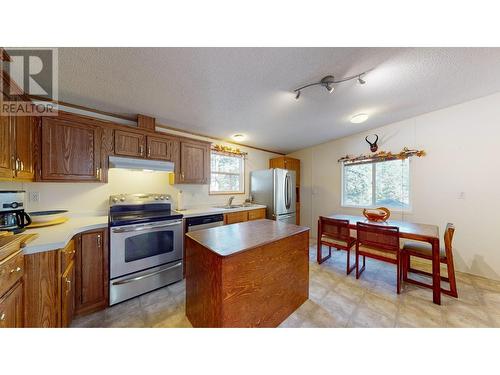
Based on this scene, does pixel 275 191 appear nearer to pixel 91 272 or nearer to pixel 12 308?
pixel 91 272

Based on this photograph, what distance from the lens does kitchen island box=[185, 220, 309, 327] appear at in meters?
1.16

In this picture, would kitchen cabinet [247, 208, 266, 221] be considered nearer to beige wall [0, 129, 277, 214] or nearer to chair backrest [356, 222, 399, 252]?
beige wall [0, 129, 277, 214]

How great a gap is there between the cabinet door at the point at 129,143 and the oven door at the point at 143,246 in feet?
3.08

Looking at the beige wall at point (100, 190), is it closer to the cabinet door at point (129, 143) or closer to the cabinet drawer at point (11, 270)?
the cabinet door at point (129, 143)

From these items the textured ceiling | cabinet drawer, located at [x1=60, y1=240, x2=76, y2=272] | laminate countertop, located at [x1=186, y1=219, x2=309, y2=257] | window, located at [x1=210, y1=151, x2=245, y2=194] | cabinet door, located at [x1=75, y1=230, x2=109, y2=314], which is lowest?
cabinet door, located at [x1=75, y1=230, x2=109, y2=314]

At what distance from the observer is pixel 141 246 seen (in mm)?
1925

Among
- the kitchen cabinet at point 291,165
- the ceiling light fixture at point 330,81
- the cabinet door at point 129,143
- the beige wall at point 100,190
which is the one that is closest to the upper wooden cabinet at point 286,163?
the kitchen cabinet at point 291,165

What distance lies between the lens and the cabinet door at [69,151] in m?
1.65

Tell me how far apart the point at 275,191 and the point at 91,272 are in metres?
2.87

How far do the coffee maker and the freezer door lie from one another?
321 cm

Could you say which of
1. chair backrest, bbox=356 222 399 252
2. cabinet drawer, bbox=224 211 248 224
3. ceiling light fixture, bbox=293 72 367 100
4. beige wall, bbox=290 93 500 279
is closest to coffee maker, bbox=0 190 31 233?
cabinet drawer, bbox=224 211 248 224

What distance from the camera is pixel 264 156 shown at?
4352 mm

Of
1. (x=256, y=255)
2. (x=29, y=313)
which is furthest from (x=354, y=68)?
(x=29, y=313)

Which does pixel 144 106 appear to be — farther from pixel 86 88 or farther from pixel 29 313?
pixel 29 313
